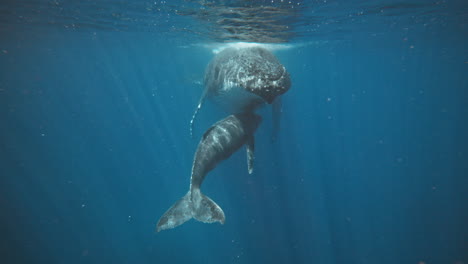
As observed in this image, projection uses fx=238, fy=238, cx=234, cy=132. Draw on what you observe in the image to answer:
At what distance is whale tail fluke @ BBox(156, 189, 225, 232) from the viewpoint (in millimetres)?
6219

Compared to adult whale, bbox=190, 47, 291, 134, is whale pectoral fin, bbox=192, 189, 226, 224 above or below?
below

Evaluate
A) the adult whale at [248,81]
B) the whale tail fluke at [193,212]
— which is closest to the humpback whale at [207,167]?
the whale tail fluke at [193,212]

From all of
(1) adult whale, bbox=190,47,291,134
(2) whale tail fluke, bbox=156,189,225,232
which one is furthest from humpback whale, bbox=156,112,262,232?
(1) adult whale, bbox=190,47,291,134

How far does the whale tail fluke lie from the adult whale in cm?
328

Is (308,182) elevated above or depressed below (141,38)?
below

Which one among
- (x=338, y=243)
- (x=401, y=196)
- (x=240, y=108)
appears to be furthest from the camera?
(x=401, y=196)

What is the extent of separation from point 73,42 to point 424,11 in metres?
28.2

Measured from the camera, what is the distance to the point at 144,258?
18297mm

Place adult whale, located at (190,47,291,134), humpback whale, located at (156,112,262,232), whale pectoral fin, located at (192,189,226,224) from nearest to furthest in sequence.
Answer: whale pectoral fin, located at (192,189,226,224)
humpback whale, located at (156,112,262,232)
adult whale, located at (190,47,291,134)

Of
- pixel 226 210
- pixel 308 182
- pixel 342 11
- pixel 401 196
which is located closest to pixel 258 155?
pixel 226 210

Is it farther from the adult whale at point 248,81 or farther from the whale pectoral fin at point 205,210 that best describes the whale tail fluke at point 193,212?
the adult whale at point 248,81

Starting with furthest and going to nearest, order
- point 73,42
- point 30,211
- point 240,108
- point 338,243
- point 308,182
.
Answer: point 30,211, point 73,42, point 308,182, point 338,243, point 240,108

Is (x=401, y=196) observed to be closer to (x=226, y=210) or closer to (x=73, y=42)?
(x=226, y=210)

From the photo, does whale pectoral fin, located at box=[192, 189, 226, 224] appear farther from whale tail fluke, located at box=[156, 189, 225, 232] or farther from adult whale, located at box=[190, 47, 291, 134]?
adult whale, located at box=[190, 47, 291, 134]
